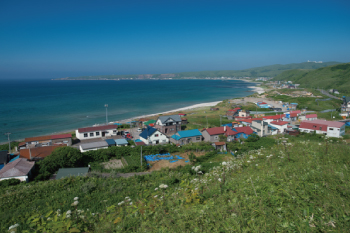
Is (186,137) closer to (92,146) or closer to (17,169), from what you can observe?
(92,146)

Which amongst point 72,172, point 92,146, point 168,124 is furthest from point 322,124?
point 72,172

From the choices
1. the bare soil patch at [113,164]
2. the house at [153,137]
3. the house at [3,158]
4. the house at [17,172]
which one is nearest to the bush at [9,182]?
the house at [17,172]

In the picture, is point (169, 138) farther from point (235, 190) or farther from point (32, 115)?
point (32, 115)

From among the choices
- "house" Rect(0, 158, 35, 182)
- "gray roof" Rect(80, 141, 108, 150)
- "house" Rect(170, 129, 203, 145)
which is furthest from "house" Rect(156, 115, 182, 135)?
"house" Rect(0, 158, 35, 182)

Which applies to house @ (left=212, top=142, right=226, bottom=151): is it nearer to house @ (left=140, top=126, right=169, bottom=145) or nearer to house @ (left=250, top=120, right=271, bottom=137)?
house @ (left=140, top=126, right=169, bottom=145)

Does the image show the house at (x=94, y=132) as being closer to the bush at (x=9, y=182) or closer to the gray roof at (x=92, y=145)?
the gray roof at (x=92, y=145)
